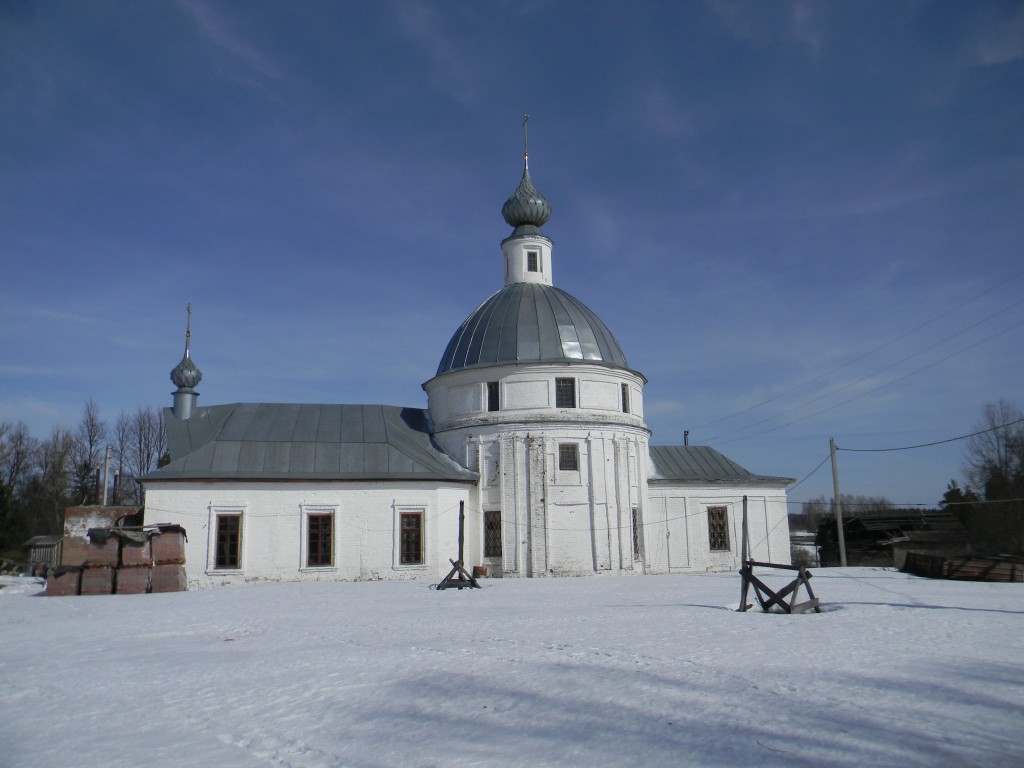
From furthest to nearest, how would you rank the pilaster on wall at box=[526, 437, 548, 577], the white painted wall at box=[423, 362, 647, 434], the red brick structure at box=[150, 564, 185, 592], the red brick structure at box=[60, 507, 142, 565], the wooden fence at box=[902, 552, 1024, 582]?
the white painted wall at box=[423, 362, 647, 434] < the pilaster on wall at box=[526, 437, 548, 577] < the red brick structure at box=[60, 507, 142, 565] < the red brick structure at box=[150, 564, 185, 592] < the wooden fence at box=[902, 552, 1024, 582]

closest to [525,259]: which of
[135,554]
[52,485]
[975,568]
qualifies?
[135,554]

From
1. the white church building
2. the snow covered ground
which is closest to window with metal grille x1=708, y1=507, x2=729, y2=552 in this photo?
the white church building

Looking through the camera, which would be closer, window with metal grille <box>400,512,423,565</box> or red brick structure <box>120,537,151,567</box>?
red brick structure <box>120,537,151,567</box>

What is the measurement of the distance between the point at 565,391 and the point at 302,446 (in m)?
9.36

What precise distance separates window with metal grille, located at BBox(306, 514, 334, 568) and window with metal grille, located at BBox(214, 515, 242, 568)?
2101 mm

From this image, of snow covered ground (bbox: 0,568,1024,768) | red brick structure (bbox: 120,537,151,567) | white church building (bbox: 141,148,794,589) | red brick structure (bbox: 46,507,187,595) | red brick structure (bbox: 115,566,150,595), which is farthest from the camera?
white church building (bbox: 141,148,794,589)

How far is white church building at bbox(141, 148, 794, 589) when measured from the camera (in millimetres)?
25000

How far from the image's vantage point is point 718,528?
3080 centimetres

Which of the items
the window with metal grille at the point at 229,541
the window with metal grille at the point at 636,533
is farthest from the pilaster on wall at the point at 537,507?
the window with metal grille at the point at 229,541

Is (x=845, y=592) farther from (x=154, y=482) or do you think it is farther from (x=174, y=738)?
(x=154, y=482)

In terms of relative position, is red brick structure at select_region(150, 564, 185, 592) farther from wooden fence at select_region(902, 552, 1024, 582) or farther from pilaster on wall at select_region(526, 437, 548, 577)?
wooden fence at select_region(902, 552, 1024, 582)

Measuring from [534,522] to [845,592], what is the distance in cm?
1153

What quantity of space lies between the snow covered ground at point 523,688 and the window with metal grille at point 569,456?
12915 millimetres

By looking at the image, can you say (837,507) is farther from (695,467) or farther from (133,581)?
(133,581)
